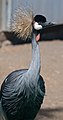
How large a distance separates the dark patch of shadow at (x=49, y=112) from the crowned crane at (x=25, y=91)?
1017 mm

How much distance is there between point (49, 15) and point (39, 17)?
16.9 feet

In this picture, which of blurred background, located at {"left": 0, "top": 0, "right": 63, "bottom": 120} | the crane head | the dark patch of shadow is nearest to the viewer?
the crane head

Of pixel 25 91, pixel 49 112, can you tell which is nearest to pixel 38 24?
pixel 25 91

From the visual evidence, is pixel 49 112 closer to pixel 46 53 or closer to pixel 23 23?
pixel 23 23

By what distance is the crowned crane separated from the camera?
4.38 metres

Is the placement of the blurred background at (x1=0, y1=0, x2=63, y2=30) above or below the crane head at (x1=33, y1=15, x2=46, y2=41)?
below

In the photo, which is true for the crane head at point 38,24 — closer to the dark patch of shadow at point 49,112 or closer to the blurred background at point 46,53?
the blurred background at point 46,53

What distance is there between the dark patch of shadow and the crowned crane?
1.02 m

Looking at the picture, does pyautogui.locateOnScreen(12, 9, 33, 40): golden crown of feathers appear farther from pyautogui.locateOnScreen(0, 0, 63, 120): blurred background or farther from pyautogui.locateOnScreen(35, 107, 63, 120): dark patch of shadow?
pyautogui.locateOnScreen(35, 107, 63, 120): dark patch of shadow

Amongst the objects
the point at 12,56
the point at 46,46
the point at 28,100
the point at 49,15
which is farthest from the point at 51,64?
the point at 28,100

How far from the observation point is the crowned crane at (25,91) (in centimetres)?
438

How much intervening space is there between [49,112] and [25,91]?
137cm

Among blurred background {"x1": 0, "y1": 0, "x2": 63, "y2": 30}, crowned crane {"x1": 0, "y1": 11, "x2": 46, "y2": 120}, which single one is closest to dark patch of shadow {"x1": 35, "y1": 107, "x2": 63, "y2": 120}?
crowned crane {"x1": 0, "y1": 11, "x2": 46, "y2": 120}

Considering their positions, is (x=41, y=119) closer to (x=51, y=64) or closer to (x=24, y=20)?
(x=24, y=20)
